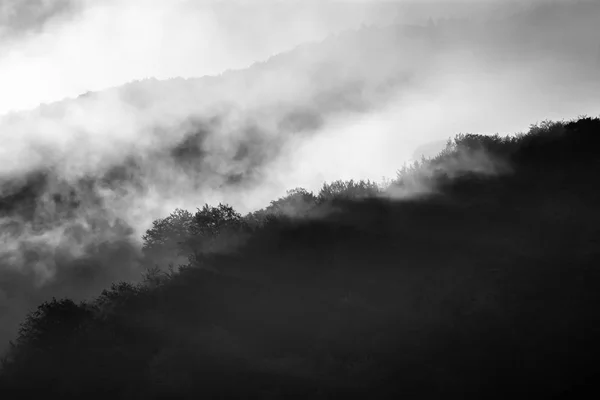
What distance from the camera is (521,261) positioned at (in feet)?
167

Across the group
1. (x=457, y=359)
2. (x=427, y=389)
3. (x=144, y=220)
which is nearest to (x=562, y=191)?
(x=457, y=359)

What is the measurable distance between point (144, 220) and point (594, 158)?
158811 mm

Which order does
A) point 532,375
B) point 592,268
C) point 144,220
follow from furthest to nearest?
1. point 144,220
2. point 592,268
3. point 532,375

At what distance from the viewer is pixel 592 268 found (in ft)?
155

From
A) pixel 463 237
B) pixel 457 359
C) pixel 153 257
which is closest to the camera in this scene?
pixel 457 359

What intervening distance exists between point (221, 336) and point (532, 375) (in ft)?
86.3

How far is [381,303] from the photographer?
5103cm

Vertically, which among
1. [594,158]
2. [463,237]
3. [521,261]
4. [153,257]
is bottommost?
[521,261]

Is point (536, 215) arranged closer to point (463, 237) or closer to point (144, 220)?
point (463, 237)

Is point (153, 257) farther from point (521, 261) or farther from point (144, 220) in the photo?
point (144, 220)

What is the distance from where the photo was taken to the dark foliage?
42.7 meters

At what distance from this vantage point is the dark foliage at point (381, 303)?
140 feet

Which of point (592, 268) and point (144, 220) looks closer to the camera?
point (592, 268)

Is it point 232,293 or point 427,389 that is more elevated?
point 232,293
